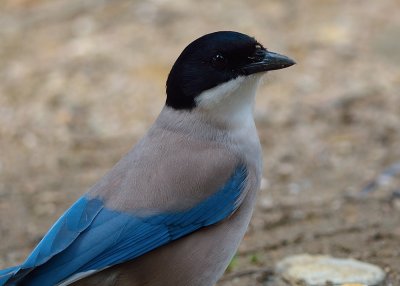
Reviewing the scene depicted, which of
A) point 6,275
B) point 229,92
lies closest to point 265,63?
point 229,92

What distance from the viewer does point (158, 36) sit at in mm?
10055

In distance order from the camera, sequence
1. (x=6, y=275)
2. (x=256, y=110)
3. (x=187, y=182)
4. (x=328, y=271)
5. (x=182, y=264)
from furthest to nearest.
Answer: (x=256, y=110) → (x=328, y=271) → (x=187, y=182) → (x=182, y=264) → (x=6, y=275)

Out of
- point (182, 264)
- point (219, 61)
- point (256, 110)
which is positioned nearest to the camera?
point (182, 264)

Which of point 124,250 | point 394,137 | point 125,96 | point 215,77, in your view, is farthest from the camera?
point 125,96

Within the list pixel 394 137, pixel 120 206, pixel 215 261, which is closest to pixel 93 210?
pixel 120 206

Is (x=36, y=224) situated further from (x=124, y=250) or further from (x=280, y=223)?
(x=124, y=250)

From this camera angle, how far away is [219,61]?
547 centimetres

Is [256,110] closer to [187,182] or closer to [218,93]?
[218,93]

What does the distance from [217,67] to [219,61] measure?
0.11 ft

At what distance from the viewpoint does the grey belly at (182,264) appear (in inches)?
203

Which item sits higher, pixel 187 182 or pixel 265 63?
pixel 265 63

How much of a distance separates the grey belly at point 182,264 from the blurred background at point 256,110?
0.94m

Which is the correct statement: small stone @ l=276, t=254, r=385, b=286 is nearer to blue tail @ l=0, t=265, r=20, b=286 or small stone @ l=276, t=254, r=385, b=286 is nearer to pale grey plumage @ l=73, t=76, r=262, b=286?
pale grey plumage @ l=73, t=76, r=262, b=286

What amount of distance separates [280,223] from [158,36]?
3498 millimetres
